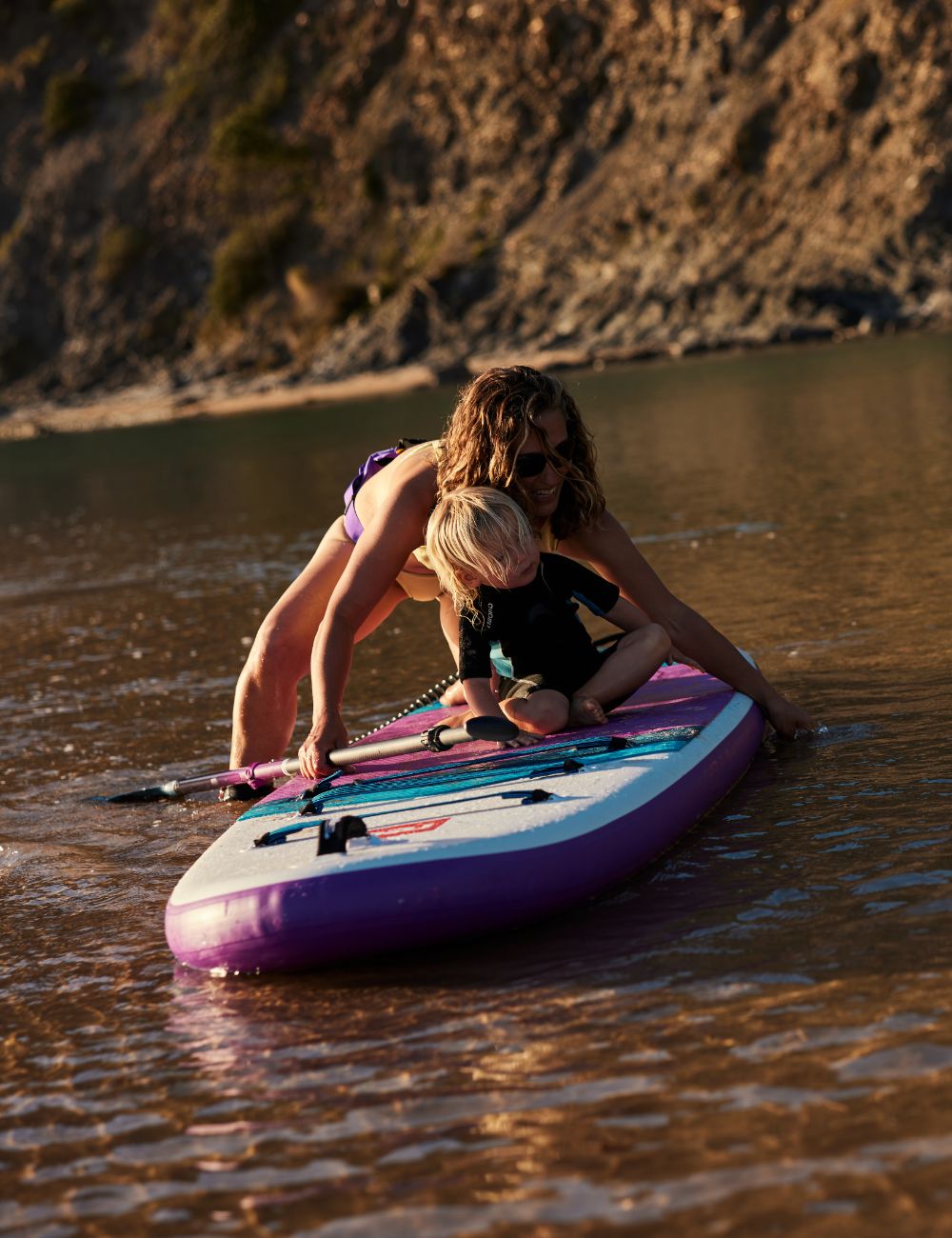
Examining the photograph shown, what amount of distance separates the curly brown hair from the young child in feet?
0.51

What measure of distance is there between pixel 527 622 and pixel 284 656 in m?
1.42

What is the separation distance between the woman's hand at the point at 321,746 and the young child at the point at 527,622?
1.67ft

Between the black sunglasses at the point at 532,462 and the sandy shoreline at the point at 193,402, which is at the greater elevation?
the black sunglasses at the point at 532,462

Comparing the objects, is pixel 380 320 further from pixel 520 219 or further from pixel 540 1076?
pixel 540 1076

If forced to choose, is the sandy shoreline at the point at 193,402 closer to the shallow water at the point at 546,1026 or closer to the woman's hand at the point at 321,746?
the shallow water at the point at 546,1026

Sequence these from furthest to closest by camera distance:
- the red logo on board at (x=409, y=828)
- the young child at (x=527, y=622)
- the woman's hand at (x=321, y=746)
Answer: the woman's hand at (x=321, y=746) < the young child at (x=527, y=622) < the red logo on board at (x=409, y=828)

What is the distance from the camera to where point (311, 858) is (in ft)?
16.2

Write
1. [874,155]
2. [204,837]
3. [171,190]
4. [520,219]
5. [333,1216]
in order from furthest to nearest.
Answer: [171,190], [520,219], [874,155], [204,837], [333,1216]

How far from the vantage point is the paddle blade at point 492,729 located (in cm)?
583

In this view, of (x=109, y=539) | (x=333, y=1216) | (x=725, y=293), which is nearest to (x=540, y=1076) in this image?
(x=333, y=1216)

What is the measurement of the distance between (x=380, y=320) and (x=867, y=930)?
179ft

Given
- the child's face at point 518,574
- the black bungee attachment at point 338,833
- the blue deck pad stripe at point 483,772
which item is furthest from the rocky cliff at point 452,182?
the black bungee attachment at point 338,833

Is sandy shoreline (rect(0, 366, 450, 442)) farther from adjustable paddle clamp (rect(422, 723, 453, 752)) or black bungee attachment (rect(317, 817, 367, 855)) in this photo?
black bungee attachment (rect(317, 817, 367, 855))

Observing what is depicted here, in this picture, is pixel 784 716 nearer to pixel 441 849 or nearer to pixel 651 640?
pixel 651 640
